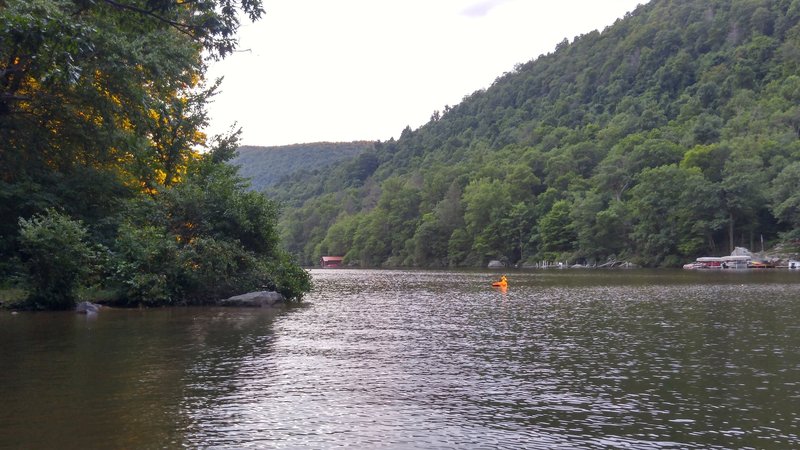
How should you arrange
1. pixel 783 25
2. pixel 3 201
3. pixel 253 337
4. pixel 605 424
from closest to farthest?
pixel 605 424 < pixel 253 337 < pixel 3 201 < pixel 783 25

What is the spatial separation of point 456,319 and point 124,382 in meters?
16.5

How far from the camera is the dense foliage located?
1955 centimetres

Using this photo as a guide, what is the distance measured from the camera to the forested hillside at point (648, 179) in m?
104

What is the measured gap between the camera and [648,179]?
112 meters

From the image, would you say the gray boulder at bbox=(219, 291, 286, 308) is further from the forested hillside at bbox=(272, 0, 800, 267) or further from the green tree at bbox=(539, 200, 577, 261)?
the green tree at bbox=(539, 200, 577, 261)

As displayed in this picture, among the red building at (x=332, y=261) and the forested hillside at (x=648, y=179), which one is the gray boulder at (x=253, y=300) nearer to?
the forested hillside at (x=648, y=179)

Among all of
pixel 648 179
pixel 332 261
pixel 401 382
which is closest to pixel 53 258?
pixel 401 382

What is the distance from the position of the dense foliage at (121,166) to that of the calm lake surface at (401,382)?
14.4 ft

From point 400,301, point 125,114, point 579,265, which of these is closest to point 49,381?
point 125,114

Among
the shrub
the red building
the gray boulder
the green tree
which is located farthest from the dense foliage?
the red building

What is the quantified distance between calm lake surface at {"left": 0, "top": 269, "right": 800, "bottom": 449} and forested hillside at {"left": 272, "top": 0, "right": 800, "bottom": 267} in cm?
8431

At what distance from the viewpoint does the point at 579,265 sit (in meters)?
120

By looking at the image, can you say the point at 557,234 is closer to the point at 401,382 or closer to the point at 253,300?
the point at 253,300

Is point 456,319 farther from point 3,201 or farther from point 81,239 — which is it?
point 3,201
